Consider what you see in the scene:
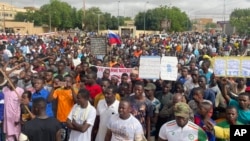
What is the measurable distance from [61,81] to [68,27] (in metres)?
78.1

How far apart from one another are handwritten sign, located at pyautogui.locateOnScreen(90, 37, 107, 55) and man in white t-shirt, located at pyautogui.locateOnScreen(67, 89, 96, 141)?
756 centimetres

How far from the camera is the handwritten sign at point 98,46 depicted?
13961 millimetres

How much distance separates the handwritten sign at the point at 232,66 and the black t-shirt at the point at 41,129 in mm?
3899

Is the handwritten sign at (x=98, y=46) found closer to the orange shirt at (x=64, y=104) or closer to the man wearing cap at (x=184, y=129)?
the orange shirt at (x=64, y=104)

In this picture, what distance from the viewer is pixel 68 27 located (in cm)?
8488

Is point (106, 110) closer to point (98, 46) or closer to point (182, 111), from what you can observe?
point (182, 111)

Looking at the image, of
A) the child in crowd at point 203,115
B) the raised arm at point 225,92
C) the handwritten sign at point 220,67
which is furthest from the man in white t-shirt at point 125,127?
the handwritten sign at point 220,67

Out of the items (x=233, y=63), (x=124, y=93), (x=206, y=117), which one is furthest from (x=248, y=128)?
(x=233, y=63)

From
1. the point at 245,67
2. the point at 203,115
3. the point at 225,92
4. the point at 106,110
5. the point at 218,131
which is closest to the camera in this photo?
the point at 218,131

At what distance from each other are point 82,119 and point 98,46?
25.4 ft

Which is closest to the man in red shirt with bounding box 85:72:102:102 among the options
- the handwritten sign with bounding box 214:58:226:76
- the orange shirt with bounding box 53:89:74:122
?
the orange shirt with bounding box 53:89:74:122

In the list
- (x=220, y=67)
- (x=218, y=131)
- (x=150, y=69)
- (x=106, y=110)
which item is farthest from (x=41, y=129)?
(x=150, y=69)

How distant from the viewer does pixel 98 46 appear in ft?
46.1

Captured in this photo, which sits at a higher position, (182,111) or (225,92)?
(182,111)
